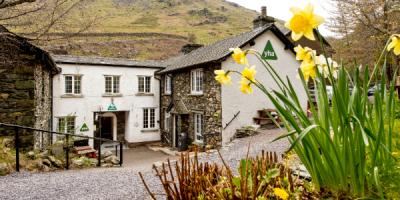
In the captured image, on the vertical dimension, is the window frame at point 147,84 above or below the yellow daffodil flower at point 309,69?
above

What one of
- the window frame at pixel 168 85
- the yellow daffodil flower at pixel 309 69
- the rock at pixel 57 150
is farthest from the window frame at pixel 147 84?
the yellow daffodil flower at pixel 309 69

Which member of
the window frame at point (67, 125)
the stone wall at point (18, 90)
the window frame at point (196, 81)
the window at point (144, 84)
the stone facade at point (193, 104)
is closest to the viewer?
the stone wall at point (18, 90)

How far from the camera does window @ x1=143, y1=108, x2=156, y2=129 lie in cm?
2159

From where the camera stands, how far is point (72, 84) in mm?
18844

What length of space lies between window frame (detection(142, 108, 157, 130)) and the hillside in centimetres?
631

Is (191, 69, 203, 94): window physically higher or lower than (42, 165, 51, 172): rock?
higher

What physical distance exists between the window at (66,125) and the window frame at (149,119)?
483 centimetres

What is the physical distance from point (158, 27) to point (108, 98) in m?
49.9

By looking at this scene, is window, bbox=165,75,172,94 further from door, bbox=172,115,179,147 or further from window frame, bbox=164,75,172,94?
door, bbox=172,115,179,147

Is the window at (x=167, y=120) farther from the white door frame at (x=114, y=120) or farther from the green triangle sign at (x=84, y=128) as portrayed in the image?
the green triangle sign at (x=84, y=128)

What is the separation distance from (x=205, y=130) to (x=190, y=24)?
6317cm

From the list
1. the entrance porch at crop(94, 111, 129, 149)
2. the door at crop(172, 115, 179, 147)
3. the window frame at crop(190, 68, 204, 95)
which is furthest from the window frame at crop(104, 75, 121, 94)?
the window frame at crop(190, 68, 204, 95)

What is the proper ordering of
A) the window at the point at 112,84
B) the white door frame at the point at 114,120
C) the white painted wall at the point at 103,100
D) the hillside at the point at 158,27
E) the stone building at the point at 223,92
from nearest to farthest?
the stone building at the point at 223,92 → the white painted wall at the point at 103,100 → the window at the point at 112,84 → the white door frame at the point at 114,120 → the hillside at the point at 158,27

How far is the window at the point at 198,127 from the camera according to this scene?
1611 cm
